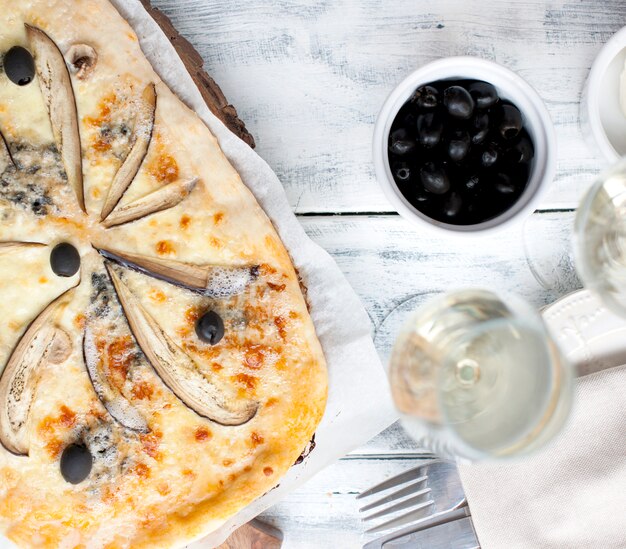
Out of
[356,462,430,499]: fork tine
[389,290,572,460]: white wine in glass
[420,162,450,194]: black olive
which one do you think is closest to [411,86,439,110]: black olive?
[420,162,450,194]: black olive

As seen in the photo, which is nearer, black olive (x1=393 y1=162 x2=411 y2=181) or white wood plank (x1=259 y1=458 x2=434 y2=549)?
black olive (x1=393 y1=162 x2=411 y2=181)

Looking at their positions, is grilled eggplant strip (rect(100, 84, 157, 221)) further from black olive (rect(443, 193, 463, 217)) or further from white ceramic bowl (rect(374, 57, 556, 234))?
black olive (rect(443, 193, 463, 217))

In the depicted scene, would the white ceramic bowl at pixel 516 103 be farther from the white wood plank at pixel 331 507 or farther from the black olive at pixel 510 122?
the white wood plank at pixel 331 507

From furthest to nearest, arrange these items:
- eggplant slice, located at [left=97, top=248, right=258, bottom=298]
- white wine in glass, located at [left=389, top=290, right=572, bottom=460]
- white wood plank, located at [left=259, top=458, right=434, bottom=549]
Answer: white wood plank, located at [left=259, top=458, right=434, bottom=549], eggplant slice, located at [left=97, top=248, right=258, bottom=298], white wine in glass, located at [left=389, top=290, right=572, bottom=460]

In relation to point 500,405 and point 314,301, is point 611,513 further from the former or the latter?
point 314,301

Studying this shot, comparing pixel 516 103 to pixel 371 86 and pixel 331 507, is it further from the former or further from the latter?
pixel 331 507

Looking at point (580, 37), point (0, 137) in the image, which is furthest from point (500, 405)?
point (0, 137)
